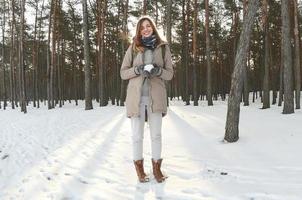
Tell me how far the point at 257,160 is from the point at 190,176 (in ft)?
4.88

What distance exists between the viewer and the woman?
17.5 ft

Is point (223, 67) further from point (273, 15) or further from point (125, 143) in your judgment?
point (125, 143)

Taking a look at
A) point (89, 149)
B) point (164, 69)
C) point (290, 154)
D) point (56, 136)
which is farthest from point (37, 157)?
point (290, 154)

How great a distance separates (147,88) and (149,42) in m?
0.67

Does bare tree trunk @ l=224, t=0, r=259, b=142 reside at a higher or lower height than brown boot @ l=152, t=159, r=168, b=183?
higher

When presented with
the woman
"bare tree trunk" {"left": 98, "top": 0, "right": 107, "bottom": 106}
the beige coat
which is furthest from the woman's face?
"bare tree trunk" {"left": 98, "top": 0, "right": 107, "bottom": 106}

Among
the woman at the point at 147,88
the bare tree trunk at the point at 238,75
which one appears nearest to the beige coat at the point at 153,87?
the woman at the point at 147,88

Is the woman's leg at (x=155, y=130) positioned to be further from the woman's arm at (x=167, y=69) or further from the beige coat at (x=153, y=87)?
the woman's arm at (x=167, y=69)

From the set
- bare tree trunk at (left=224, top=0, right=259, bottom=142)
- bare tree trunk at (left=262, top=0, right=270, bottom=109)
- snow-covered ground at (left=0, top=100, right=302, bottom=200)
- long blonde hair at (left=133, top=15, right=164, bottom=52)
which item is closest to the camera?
snow-covered ground at (left=0, top=100, right=302, bottom=200)

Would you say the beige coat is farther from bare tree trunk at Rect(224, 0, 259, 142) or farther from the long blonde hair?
bare tree trunk at Rect(224, 0, 259, 142)

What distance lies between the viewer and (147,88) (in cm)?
541

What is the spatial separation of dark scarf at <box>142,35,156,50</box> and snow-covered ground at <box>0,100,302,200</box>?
2000mm

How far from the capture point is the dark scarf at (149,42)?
5.41m

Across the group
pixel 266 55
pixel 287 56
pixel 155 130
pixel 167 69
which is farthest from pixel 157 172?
pixel 266 55
